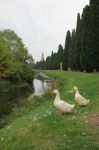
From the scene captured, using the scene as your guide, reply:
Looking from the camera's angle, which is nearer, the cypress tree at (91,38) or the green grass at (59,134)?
the green grass at (59,134)

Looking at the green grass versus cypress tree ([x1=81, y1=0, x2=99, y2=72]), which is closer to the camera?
the green grass

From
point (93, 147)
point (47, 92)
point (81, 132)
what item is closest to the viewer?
point (93, 147)

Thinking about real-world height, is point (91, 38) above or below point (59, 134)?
above

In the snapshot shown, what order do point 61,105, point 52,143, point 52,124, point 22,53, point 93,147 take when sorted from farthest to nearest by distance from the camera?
point 22,53 → point 61,105 → point 52,124 → point 52,143 → point 93,147

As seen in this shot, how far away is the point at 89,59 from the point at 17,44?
37.8 m

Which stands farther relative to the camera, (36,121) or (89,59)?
(89,59)

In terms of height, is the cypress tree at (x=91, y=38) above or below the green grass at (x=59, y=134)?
above

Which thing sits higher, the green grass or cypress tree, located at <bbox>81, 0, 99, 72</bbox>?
cypress tree, located at <bbox>81, 0, 99, 72</bbox>

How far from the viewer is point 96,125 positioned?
1453 centimetres

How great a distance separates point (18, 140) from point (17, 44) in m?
84.5

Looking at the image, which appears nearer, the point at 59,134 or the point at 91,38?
the point at 59,134

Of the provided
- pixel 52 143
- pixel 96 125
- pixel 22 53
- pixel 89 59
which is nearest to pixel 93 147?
pixel 52 143

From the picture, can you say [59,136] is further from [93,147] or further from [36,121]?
[36,121]

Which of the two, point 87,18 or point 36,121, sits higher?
point 87,18
